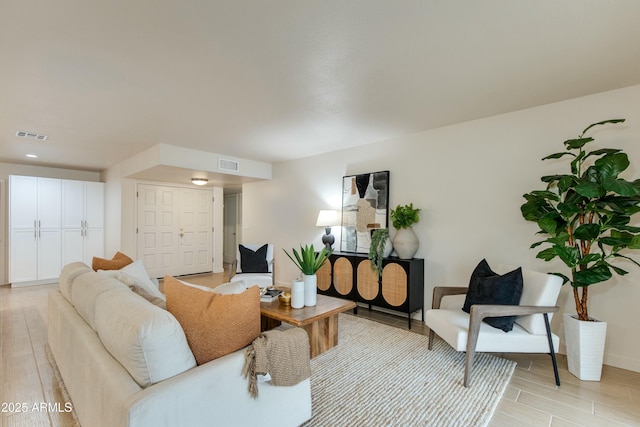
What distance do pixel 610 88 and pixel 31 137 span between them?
6.49 meters

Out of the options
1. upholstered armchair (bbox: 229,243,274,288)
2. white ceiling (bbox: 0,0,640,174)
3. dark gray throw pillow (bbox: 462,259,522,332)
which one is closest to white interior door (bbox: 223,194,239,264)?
upholstered armchair (bbox: 229,243,274,288)

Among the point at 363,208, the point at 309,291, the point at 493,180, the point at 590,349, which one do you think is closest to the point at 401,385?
the point at 309,291

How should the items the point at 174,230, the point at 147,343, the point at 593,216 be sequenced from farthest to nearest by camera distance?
the point at 174,230
the point at 593,216
the point at 147,343

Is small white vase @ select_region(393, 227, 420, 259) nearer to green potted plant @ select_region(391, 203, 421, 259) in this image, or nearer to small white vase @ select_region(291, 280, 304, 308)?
green potted plant @ select_region(391, 203, 421, 259)

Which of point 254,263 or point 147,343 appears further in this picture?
point 254,263

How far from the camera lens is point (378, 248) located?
145 inches

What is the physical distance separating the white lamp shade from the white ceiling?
133cm

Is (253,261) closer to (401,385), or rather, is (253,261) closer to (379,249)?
(379,249)

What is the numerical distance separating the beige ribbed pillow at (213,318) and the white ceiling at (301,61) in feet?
5.01

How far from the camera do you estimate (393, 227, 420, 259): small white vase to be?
11.8ft

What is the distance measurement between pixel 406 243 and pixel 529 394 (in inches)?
70.4

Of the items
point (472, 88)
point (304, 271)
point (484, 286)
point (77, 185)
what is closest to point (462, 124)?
point (472, 88)

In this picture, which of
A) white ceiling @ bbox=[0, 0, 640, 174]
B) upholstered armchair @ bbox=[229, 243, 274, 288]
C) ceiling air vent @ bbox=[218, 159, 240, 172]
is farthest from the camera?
ceiling air vent @ bbox=[218, 159, 240, 172]

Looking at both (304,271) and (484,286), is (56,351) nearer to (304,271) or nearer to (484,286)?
(304,271)
